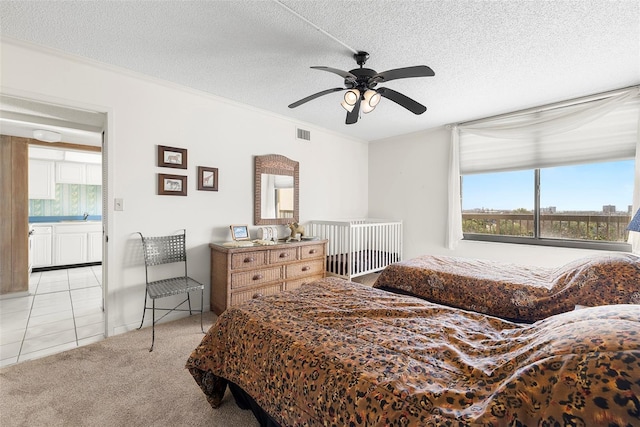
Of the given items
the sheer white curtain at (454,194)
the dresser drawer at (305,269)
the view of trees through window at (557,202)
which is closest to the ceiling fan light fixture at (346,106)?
the dresser drawer at (305,269)

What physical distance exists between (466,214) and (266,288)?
3216 mm

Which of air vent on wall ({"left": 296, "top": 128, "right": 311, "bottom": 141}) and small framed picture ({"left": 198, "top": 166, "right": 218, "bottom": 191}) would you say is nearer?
small framed picture ({"left": 198, "top": 166, "right": 218, "bottom": 191})

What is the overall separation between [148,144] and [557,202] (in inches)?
192

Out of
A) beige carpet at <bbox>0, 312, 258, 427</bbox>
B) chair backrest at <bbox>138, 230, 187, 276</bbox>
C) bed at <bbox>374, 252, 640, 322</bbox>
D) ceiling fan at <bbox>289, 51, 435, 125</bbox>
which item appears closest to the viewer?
beige carpet at <bbox>0, 312, 258, 427</bbox>

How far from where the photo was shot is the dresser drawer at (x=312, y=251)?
142 inches

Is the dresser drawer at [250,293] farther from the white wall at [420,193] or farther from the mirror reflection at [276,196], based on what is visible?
the white wall at [420,193]

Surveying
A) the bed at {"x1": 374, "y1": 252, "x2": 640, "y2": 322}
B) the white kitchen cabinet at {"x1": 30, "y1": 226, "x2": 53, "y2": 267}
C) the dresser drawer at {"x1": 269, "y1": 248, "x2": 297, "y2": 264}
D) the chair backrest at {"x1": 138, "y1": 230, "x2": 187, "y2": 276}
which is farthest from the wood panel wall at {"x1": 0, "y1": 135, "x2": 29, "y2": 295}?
the bed at {"x1": 374, "y1": 252, "x2": 640, "y2": 322}

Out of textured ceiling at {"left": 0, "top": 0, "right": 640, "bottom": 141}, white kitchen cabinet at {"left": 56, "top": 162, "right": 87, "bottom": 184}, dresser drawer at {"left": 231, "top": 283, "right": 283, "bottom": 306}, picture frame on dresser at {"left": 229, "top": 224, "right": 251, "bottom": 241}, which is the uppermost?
textured ceiling at {"left": 0, "top": 0, "right": 640, "bottom": 141}

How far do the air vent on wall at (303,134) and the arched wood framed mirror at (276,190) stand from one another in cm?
43

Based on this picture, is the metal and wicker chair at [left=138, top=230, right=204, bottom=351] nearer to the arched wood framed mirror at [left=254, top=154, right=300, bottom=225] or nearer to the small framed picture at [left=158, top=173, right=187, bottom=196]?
the small framed picture at [left=158, top=173, right=187, bottom=196]

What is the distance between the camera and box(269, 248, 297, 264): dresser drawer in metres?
3.28

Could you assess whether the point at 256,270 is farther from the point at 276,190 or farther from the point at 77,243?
the point at 77,243

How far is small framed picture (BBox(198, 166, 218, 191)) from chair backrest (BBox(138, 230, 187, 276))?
0.57 meters

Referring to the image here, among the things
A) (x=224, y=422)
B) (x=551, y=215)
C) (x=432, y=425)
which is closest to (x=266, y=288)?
(x=224, y=422)
